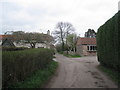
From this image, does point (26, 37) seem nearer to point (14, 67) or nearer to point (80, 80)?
point (80, 80)

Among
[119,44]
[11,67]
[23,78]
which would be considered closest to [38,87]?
[23,78]

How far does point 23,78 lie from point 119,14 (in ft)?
23.8

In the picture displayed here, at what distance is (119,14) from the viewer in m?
8.87

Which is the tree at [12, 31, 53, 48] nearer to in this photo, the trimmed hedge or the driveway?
the driveway

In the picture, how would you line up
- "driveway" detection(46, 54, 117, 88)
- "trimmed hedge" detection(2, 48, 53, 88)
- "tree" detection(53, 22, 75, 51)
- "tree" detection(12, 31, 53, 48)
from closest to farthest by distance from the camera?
"trimmed hedge" detection(2, 48, 53, 88) → "driveway" detection(46, 54, 117, 88) → "tree" detection(12, 31, 53, 48) → "tree" detection(53, 22, 75, 51)

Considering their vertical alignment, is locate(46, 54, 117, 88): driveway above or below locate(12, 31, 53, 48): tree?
below

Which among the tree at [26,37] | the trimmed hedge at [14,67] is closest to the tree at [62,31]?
the tree at [26,37]

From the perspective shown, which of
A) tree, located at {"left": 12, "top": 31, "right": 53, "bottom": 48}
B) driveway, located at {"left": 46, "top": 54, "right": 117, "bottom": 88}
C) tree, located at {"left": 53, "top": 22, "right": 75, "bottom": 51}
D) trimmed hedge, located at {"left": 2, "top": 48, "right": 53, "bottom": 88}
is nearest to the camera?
trimmed hedge, located at {"left": 2, "top": 48, "right": 53, "bottom": 88}

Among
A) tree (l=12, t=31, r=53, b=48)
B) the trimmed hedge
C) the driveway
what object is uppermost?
tree (l=12, t=31, r=53, b=48)

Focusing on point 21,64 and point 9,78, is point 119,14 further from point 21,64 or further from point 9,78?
point 9,78

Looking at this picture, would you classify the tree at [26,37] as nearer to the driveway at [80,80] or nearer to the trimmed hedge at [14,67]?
the driveway at [80,80]

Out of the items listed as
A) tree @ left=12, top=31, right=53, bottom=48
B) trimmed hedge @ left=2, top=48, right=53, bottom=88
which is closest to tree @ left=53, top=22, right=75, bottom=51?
tree @ left=12, top=31, right=53, bottom=48

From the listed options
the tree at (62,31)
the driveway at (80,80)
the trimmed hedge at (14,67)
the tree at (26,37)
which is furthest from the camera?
the tree at (62,31)

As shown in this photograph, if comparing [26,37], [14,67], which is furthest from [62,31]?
[14,67]
